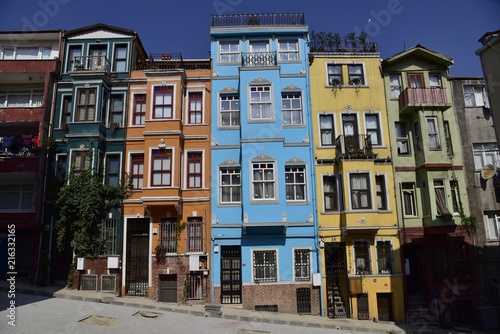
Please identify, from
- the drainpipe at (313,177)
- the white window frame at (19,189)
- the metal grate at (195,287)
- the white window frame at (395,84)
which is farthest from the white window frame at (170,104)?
the white window frame at (395,84)

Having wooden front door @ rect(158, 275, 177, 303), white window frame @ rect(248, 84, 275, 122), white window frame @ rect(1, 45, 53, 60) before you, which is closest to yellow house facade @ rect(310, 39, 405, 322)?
white window frame @ rect(248, 84, 275, 122)

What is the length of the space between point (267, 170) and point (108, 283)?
33.4 feet

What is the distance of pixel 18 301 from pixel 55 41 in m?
15.5

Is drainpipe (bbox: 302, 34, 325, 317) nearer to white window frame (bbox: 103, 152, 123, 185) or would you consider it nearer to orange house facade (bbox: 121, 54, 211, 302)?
orange house facade (bbox: 121, 54, 211, 302)

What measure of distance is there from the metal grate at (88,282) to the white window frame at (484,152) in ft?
71.0

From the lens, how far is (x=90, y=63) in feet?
72.6

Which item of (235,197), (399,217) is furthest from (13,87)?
(399,217)

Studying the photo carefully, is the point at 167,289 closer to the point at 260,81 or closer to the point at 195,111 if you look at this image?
the point at 195,111

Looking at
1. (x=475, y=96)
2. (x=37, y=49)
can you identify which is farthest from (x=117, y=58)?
(x=475, y=96)

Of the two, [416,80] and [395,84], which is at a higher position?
[416,80]

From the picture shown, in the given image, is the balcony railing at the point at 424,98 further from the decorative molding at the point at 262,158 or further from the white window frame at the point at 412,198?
the decorative molding at the point at 262,158

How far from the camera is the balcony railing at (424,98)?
20.4m

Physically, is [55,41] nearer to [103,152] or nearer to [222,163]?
[103,152]

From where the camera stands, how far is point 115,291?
62.5ft
